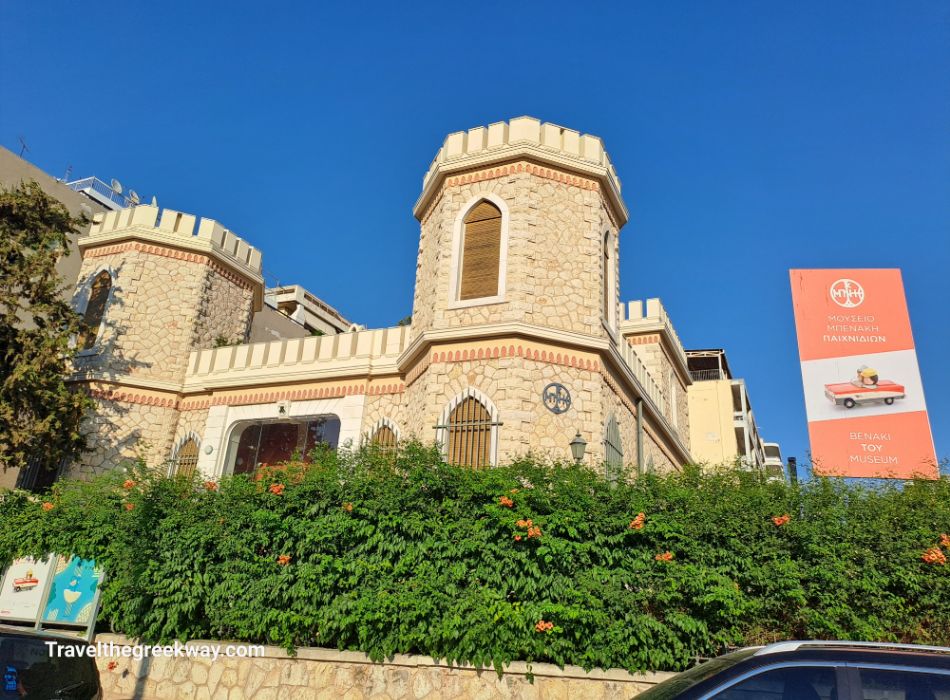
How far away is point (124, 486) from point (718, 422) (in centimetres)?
2851

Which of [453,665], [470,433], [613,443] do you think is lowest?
[453,665]

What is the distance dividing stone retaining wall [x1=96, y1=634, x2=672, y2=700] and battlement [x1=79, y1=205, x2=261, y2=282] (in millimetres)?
12081

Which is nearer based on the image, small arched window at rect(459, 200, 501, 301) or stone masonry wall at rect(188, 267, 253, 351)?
small arched window at rect(459, 200, 501, 301)

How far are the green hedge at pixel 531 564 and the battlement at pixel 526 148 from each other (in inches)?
309

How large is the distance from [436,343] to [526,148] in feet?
14.9

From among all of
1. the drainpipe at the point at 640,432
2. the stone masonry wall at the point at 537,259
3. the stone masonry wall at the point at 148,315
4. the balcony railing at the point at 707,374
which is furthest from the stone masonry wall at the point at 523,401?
the balcony railing at the point at 707,374

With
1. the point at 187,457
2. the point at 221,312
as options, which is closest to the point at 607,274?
the point at 221,312

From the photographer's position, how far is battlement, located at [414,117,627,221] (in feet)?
47.2

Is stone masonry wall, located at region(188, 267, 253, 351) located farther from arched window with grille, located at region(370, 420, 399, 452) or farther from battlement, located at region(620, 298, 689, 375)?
battlement, located at region(620, 298, 689, 375)

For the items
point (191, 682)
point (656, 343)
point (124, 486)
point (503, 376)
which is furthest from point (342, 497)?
point (656, 343)

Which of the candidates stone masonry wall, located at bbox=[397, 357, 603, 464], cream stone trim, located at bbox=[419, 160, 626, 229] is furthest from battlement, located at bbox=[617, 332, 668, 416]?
cream stone trim, located at bbox=[419, 160, 626, 229]

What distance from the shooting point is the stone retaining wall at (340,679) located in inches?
291

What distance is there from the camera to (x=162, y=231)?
733 inches

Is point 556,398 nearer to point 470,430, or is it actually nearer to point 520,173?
point 470,430
